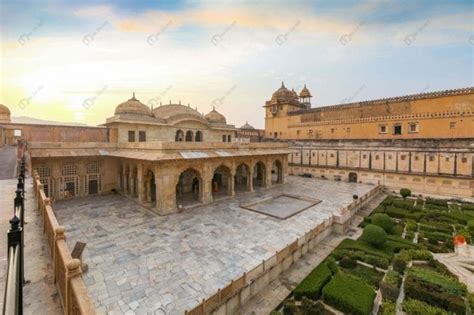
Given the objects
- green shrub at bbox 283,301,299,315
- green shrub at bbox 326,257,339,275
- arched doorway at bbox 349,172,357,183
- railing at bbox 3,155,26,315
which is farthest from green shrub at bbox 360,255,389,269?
arched doorway at bbox 349,172,357,183

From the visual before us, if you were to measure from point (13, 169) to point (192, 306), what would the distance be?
720 inches

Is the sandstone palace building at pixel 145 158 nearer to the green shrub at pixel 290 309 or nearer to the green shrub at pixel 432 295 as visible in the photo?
the green shrub at pixel 290 309

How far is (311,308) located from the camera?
7.83 meters

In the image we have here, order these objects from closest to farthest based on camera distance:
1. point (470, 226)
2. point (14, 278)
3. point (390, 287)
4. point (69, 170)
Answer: point (14, 278) → point (390, 287) → point (470, 226) → point (69, 170)

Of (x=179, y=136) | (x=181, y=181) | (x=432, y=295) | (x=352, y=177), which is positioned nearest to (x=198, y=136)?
(x=179, y=136)

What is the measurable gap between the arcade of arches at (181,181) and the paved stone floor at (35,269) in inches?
285

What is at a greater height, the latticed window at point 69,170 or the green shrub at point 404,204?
the latticed window at point 69,170

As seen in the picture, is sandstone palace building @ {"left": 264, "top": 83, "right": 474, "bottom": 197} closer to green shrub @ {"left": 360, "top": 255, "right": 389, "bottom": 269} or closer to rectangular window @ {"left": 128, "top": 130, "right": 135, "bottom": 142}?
green shrub @ {"left": 360, "top": 255, "right": 389, "bottom": 269}

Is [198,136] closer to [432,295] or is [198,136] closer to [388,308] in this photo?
[388,308]

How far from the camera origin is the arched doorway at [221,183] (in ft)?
68.2

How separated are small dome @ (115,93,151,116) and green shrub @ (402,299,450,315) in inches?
993

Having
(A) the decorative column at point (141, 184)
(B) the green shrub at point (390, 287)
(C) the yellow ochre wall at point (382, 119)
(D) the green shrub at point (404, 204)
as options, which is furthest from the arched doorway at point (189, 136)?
(B) the green shrub at point (390, 287)

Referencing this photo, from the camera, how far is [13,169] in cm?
1692

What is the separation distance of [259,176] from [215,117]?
10437 mm
